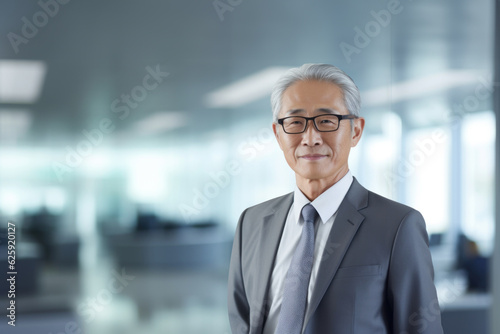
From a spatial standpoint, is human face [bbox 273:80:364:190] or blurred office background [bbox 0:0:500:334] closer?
human face [bbox 273:80:364:190]

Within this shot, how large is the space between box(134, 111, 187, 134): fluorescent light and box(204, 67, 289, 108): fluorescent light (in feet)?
0.74

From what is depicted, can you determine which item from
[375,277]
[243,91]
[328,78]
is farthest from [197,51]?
[375,277]

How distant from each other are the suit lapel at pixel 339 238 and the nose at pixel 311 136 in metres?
0.19

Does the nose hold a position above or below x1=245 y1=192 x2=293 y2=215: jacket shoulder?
above

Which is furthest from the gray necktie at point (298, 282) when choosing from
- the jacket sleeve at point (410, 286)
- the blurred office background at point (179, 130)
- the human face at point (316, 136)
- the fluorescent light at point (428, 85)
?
the fluorescent light at point (428, 85)

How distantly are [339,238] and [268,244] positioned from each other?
24cm

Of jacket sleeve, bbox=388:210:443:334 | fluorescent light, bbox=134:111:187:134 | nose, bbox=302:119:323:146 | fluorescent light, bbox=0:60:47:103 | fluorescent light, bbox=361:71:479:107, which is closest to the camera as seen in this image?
jacket sleeve, bbox=388:210:443:334

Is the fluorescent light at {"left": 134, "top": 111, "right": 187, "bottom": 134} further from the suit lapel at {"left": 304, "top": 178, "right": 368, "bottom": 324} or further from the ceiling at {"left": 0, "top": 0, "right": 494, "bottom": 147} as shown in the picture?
the suit lapel at {"left": 304, "top": 178, "right": 368, "bottom": 324}

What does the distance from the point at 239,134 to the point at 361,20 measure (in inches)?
49.5

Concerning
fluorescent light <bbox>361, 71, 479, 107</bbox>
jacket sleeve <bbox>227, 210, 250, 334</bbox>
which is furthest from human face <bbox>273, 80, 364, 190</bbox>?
fluorescent light <bbox>361, 71, 479, 107</bbox>

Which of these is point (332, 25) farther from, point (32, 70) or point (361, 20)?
point (32, 70)

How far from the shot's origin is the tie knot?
155 centimetres

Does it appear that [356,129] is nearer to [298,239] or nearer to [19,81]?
[298,239]

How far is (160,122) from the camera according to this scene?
390 cm
